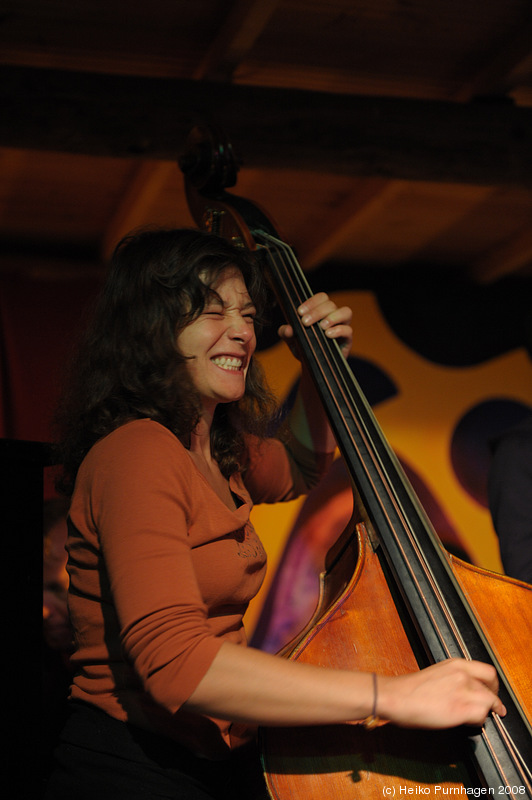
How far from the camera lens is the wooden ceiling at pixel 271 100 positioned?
235 cm

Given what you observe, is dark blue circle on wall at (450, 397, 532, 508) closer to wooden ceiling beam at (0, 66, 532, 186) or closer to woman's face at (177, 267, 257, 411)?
wooden ceiling beam at (0, 66, 532, 186)

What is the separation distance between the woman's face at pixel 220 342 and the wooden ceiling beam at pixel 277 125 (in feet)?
4.46

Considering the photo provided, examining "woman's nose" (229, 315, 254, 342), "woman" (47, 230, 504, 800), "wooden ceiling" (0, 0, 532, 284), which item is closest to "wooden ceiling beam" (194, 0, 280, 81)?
"wooden ceiling" (0, 0, 532, 284)

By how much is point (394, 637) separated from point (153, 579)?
0.34 m

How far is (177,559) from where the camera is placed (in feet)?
3.02

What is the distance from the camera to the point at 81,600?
3.60 ft

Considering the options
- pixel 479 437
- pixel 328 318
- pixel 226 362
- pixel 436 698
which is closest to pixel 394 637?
pixel 436 698

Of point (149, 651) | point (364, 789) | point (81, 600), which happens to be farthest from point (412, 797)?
point (81, 600)

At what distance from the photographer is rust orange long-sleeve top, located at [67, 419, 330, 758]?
877mm

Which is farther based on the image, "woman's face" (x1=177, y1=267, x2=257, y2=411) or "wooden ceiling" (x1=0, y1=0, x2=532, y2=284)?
"wooden ceiling" (x1=0, y1=0, x2=532, y2=284)

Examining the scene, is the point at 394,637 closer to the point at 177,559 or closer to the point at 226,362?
the point at 177,559

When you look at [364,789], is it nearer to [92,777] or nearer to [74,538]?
[92,777]

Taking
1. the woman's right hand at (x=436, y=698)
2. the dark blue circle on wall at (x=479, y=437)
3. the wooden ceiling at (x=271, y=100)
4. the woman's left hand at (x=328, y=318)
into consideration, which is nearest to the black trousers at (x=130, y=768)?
the woman's right hand at (x=436, y=698)

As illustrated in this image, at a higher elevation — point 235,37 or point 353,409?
point 235,37
